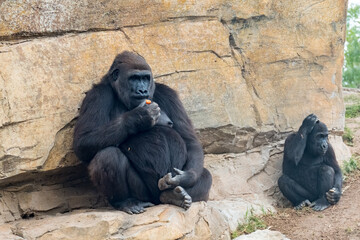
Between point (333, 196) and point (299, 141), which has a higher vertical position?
point (299, 141)

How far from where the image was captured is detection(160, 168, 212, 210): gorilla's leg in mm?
5016

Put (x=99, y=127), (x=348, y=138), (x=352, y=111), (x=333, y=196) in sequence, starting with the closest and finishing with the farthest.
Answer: (x=99, y=127) < (x=333, y=196) < (x=348, y=138) < (x=352, y=111)

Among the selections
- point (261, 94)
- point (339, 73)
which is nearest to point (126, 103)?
point (261, 94)

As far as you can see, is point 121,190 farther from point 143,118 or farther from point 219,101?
point 219,101

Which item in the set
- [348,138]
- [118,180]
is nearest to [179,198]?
[118,180]

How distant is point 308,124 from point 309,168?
475 mm

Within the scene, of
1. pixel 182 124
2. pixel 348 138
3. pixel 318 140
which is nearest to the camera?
pixel 182 124

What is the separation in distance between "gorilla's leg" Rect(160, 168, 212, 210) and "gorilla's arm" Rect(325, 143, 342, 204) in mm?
1459

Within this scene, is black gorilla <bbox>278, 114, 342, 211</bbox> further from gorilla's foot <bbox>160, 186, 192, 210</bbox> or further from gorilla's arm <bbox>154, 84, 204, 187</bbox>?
gorilla's foot <bbox>160, 186, 192, 210</bbox>

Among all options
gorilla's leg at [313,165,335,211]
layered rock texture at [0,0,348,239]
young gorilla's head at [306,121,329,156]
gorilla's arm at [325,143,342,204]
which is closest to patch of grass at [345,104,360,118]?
layered rock texture at [0,0,348,239]

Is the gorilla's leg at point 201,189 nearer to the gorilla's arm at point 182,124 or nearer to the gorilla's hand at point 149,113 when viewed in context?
the gorilla's arm at point 182,124

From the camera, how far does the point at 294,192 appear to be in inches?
254

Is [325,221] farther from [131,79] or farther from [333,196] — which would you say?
[131,79]

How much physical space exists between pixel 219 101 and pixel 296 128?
41.6 inches
